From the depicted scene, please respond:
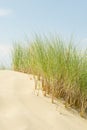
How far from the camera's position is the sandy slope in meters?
2.77

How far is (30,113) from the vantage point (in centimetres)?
295

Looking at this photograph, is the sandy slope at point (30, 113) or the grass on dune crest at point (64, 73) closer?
the sandy slope at point (30, 113)

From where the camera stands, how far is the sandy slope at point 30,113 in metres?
2.77

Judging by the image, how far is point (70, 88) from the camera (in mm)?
3316

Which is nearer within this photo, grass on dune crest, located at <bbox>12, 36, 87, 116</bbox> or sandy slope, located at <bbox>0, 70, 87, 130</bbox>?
sandy slope, located at <bbox>0, 70, 87, 130</bbox>

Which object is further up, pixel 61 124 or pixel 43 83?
pixel 43 83

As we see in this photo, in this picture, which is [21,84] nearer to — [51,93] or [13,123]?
[51,93]

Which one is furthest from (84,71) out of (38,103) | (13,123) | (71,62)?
(13,123)

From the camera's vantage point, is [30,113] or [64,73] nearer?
[30,113]

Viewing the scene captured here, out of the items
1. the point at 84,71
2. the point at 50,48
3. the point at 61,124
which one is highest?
the point at 50,48

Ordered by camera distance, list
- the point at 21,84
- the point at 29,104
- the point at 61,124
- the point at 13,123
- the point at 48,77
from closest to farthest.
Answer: the point at 13,123 → the point at 61,124 → the point at 29,104 → the point at 48,77 → the point at 21,84

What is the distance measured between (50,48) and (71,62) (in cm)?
28

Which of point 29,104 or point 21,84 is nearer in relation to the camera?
point 29,104

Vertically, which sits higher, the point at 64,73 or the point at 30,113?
the point at 64,73
